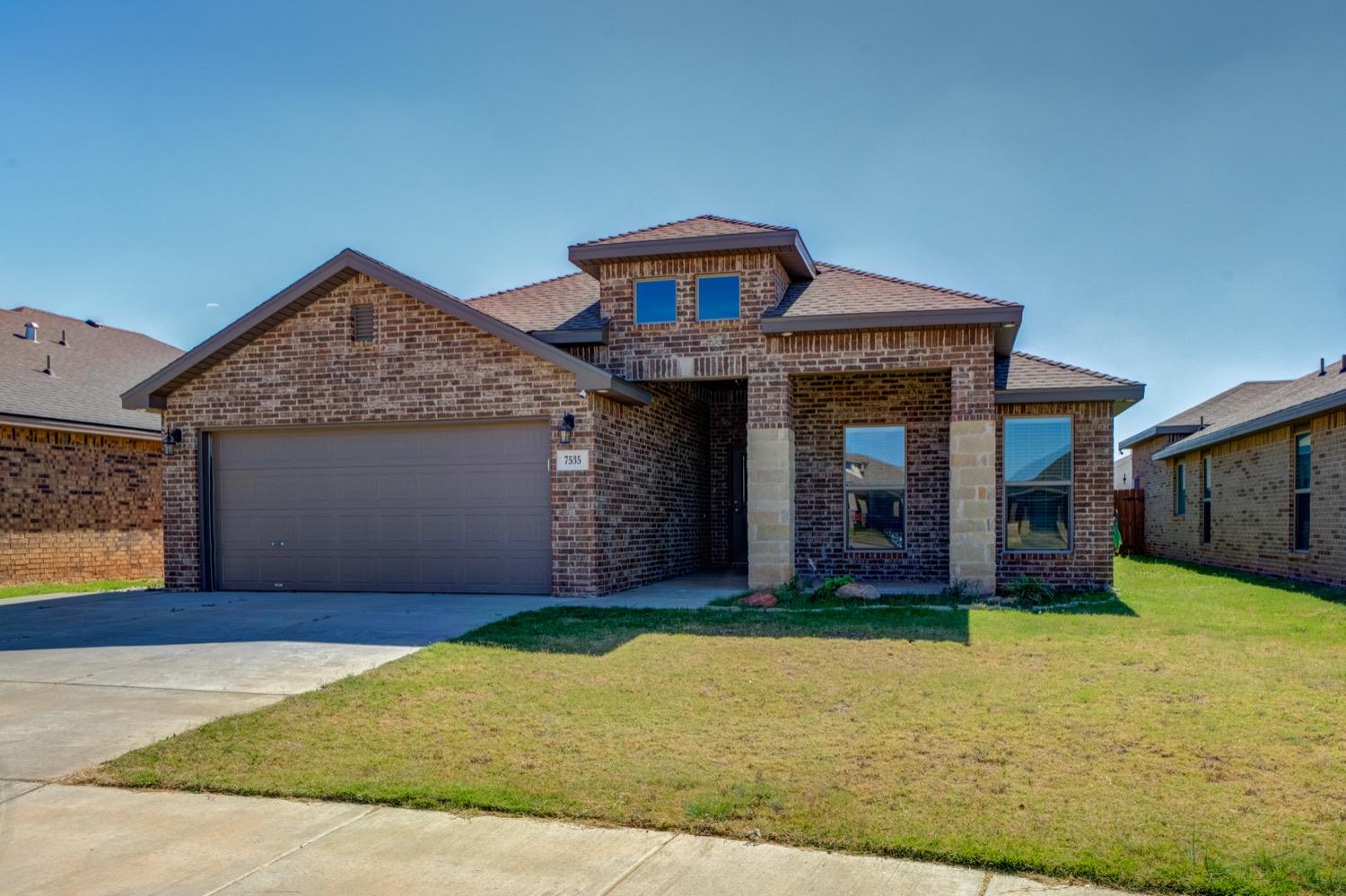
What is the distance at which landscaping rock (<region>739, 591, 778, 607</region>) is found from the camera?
1291 centimetres

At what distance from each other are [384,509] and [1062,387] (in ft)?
33.7

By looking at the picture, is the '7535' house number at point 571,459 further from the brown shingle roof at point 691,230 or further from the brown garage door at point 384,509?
the brown shingle roof at point 691,230

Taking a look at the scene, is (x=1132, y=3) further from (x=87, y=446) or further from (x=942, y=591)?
(x=87, y=446)

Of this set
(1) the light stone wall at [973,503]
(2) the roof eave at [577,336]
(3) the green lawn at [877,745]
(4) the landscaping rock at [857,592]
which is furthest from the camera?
(2) the roof eave at [577,336]

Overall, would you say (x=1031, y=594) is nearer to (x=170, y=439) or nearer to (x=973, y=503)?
(x=973, y=503)

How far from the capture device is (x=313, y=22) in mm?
12664

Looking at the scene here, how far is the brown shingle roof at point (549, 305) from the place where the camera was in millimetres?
15719

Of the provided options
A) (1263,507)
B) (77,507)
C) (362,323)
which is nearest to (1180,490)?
(1263,507)

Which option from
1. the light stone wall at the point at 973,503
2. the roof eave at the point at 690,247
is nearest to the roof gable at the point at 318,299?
the roof eave at the point at 690,247

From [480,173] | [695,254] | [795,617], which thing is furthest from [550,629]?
[480,173]

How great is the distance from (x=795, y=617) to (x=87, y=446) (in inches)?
555

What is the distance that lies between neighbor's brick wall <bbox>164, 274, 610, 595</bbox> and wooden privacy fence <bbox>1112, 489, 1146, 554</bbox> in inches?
798

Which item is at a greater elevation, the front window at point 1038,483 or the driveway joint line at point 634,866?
the front window at point 1038,483

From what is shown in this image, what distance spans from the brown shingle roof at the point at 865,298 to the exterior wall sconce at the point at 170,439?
920 centimetres
